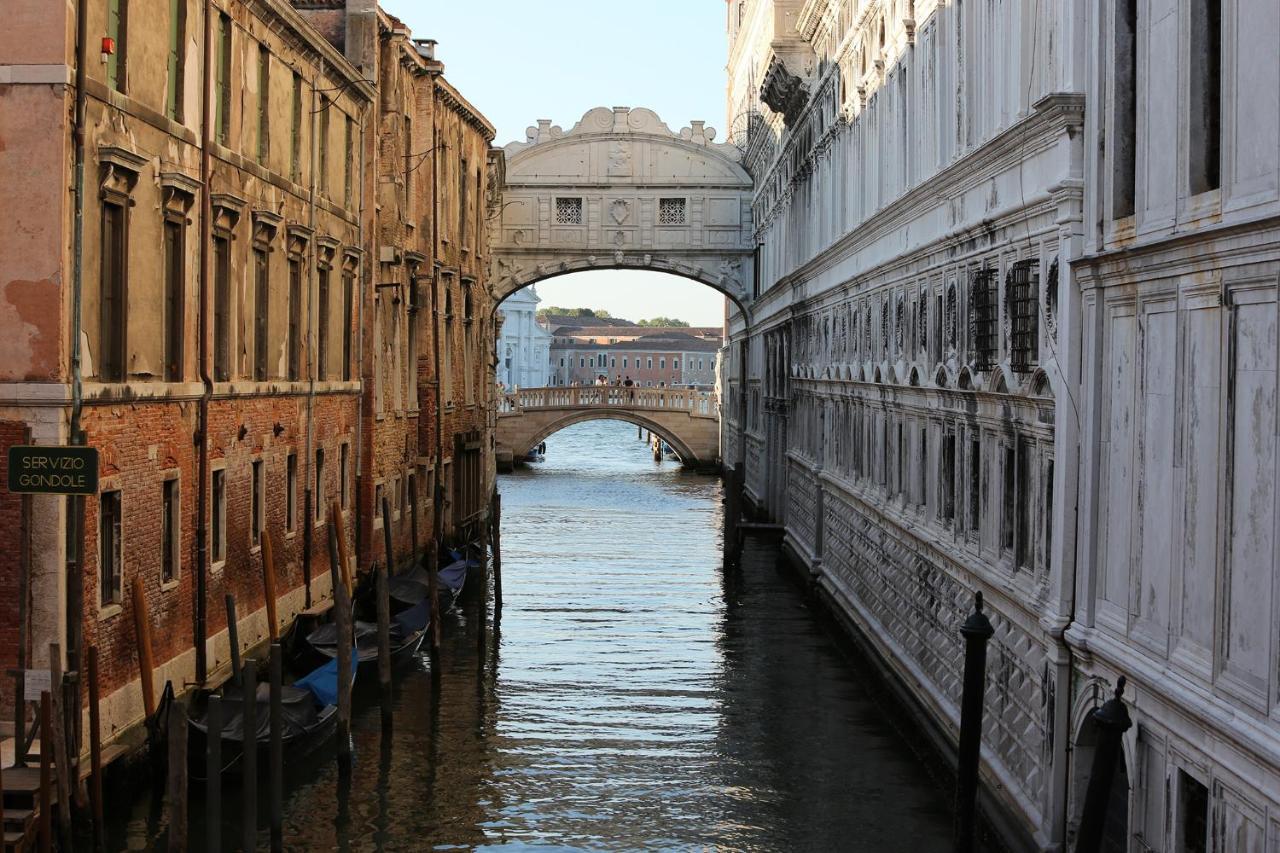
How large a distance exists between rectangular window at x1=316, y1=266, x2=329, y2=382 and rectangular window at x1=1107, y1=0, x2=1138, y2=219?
11.5m

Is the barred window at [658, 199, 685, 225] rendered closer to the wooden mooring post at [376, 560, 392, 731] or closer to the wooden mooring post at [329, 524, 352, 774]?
the wooden mooring post at [376, 560, 392, 731]

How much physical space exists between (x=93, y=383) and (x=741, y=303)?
27.3 metres

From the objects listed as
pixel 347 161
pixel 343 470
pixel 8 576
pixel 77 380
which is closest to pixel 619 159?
pixel 347 161

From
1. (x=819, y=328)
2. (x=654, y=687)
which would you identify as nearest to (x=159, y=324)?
(x=654, y=687)

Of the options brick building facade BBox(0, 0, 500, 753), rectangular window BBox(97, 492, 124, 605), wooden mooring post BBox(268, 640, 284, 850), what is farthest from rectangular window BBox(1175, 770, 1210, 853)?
rectangular window BBox(97, 492, 124, 605)

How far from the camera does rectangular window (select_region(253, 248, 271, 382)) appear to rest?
1554 cm

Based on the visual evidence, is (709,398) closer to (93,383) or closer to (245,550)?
(245,550)

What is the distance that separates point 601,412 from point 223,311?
3659 cm

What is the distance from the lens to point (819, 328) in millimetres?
23719

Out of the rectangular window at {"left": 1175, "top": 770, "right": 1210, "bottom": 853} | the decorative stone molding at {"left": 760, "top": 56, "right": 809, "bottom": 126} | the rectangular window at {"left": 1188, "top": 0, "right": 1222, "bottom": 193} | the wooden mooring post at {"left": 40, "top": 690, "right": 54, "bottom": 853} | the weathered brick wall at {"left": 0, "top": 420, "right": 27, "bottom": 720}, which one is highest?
the decorative stone molding at {"left": 760, "top": 56, "right": 809, "bottom": 126}

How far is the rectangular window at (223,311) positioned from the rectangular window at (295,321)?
233 centimetres

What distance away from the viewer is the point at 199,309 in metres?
13.5

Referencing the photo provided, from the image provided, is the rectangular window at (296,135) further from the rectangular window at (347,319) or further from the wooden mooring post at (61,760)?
the wooden mooring post at (61,760)

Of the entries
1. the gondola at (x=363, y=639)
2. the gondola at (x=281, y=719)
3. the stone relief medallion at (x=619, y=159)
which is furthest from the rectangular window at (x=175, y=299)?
the stone relief medallion at (x=619, y=159)
